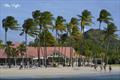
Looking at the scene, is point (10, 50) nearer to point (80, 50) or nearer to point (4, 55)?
point (4, 55)

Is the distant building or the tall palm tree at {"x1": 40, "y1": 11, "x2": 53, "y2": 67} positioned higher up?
the tall palm tree at {"x1": 40, "y1": 11, "x2": 53, "y2": 67}

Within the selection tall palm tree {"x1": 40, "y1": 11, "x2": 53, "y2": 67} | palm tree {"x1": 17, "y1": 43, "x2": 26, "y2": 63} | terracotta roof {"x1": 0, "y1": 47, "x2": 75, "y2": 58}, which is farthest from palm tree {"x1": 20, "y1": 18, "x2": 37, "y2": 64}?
terracotta roof {"x1": 0, "y1": 47, "x2": 75, "y2": 58}

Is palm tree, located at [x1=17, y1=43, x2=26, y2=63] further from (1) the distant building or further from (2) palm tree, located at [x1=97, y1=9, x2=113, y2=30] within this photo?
(2) palm tree, located at [x1=97, y1=9, x2=113, y2=30]

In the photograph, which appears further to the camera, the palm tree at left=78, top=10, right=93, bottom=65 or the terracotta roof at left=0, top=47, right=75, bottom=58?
the terracotta roof at left=0, top=47, right=75, bottom=58

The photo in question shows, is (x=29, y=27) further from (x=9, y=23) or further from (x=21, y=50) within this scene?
(x=21, y=50)

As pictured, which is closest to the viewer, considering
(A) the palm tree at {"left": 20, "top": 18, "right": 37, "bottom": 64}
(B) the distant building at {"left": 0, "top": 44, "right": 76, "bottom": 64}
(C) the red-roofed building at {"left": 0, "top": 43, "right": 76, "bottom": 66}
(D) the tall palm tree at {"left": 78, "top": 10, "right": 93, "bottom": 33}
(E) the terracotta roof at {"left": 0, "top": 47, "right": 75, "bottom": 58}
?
(A) the palm tree at {"left": 20, "top": 18, "right": 37, "bottom": 64}

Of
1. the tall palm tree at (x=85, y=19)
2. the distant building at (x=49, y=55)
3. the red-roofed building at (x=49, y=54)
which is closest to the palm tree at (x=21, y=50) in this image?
the distant building at (x=49, y=55)

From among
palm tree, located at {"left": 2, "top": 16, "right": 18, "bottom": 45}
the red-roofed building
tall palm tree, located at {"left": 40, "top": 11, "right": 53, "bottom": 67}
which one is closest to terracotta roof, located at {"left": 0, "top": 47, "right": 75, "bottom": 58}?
the red-roofed building

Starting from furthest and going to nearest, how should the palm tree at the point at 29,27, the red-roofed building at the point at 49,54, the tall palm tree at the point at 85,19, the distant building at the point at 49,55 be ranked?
the red-roofed building at the point at 49,54 < the distant building at the point at 49,55 < the tall palm tree at the point at 85,19 < the palm tree at the point at 29,27

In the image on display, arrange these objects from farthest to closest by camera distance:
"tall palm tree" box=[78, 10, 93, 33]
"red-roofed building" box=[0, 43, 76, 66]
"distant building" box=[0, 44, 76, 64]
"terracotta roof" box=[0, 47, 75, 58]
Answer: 1. "terracotta roof" box=[0, 47, 75, 58]
2. "red-roofed building" box=[0, 43, 76, 66]
3. "distant building" box=[0, 44, 76, 64]
4. "tall palm tree" box=[78, 10, 93, 33]

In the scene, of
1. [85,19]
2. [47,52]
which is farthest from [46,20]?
[47,52]

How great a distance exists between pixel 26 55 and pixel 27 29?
39.3 ft

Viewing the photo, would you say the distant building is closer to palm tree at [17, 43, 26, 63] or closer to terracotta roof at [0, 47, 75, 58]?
terracotta roof at [0, 47, 75, 58]

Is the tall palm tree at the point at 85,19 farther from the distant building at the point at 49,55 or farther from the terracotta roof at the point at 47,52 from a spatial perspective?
the terracotta roof at the point at 47,52
